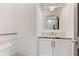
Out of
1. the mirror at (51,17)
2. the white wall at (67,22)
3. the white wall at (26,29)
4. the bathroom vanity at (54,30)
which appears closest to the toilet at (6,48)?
the white wall at (26,29)

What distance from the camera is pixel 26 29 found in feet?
6.44

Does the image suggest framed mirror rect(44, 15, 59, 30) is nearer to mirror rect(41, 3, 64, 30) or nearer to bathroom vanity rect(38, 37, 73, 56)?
mirror rect(41, 3, 64, 30)

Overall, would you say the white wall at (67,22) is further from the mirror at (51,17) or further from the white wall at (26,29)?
the white wall at (26,29)

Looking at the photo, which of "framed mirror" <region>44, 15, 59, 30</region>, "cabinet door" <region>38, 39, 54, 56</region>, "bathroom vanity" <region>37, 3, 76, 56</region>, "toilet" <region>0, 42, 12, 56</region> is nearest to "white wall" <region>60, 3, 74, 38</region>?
"bathroom vanity" <region>37, 3, 76, 56</region>

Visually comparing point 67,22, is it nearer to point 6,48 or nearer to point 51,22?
point 51,22

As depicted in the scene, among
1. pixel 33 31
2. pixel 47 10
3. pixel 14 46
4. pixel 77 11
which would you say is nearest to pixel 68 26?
pixel 77 11

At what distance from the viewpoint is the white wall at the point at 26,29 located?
1841 mm

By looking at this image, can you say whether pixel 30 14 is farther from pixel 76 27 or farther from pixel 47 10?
pixel 76 27

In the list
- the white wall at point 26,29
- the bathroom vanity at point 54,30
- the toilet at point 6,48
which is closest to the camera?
the toilet at point 6,48

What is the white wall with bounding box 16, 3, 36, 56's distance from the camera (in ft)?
6.04

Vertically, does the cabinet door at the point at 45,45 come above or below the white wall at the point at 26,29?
below

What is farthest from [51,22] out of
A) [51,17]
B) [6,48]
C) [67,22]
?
[6,48]

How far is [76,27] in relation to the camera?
73.0 inches

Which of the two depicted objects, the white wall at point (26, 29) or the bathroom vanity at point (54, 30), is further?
the bathroom vanity at point (54, 30)
